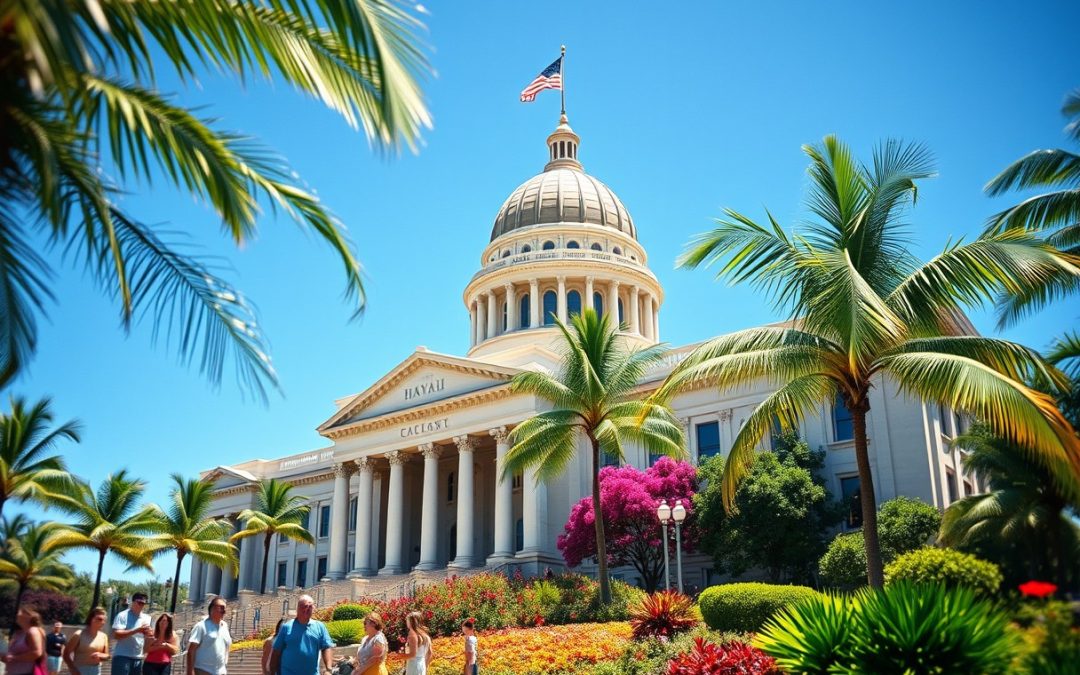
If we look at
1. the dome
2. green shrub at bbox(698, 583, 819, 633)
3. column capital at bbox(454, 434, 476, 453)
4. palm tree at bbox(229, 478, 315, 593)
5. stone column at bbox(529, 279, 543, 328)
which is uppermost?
the dome

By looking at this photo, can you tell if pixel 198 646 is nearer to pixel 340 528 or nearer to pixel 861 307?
pixel 861 307

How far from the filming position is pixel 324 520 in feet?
214

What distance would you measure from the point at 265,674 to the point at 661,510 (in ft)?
59.3

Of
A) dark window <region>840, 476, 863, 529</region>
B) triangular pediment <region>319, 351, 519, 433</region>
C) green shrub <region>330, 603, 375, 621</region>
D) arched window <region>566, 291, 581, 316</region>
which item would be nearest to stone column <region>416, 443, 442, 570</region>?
triangular pediment <region>319, 351, 519, 433</region>

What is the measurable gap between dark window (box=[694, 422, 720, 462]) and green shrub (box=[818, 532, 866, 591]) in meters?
12.2

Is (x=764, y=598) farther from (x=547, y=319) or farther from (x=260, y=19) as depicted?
→ (x=547, y=319)

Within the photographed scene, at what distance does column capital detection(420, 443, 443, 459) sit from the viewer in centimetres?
5188

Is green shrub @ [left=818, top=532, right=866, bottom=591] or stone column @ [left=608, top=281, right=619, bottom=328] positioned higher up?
stone column @ [left=608, top=281, right=619, bottom=328]

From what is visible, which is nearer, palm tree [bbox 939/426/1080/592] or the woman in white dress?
the woman in white dress

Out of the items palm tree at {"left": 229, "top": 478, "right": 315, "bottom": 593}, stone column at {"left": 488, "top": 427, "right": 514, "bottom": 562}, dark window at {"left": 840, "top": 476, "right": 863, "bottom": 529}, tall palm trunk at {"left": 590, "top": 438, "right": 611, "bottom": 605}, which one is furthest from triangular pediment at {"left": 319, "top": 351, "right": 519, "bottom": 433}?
tall palm trunk at {"left": 590, "top": 438, "right": 611, "bottom": 605}

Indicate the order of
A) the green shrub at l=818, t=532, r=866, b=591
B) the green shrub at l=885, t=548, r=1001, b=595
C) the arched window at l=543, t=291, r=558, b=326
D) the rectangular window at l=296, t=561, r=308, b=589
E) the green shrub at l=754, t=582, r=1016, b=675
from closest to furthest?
the green shrub at l=754, t=582, r=1016, b=675 < the green shrub at l=885, t=548, r=1001, b=595 < the green shrub at l=818, t=532, r=866, b=591 < the rectangular window at l=296, t=561, r=308, b=589 < the arched window at l=543, t=291, r=558, b=326

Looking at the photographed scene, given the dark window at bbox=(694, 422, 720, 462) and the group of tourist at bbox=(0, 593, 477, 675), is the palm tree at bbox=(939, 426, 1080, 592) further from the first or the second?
the group of tourist at bbox=(0, 593, 477, 675)

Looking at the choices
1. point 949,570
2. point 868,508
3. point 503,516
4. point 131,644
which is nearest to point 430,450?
point 503,516

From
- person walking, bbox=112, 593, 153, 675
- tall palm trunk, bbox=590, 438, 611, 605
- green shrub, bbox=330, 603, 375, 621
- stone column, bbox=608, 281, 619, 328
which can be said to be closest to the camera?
person walking, bbox=112, 593, 153, 675
